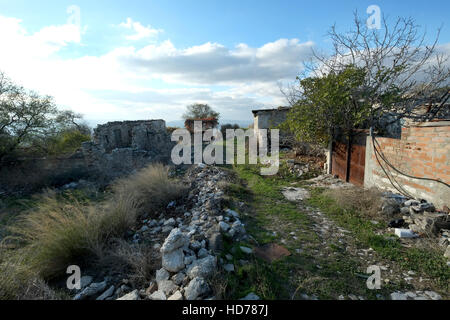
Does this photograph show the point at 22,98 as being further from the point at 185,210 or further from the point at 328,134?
the point at 328,134

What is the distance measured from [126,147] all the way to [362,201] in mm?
12050

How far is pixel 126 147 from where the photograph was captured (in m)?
12.2

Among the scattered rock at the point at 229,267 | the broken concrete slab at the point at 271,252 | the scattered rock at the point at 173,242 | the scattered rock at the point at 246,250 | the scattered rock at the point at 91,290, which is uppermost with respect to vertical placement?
the scattered rock at the point at 173,242

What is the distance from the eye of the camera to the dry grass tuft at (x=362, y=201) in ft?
12.6

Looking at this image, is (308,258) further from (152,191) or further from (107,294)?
(152,191)

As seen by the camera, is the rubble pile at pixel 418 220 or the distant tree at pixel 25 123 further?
the distant tree at pixel 25 123

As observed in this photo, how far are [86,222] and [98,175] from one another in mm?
7977

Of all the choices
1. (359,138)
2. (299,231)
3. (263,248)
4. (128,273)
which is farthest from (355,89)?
(128,273)

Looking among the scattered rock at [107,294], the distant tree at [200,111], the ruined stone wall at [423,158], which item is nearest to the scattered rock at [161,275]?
the scattered rock at [107,294]

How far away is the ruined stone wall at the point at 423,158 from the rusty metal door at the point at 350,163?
78cm

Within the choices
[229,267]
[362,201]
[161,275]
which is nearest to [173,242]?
[161,275]

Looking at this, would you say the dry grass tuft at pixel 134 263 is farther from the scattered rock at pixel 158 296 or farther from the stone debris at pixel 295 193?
the stone debris at pixel 295 193

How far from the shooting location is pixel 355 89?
232 inches

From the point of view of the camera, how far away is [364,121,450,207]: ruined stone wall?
3.41 metres
